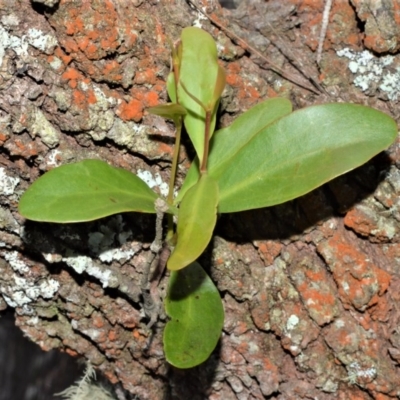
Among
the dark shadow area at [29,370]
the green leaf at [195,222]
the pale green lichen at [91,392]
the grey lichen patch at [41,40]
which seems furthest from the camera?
the dark shadow area at [29,370]

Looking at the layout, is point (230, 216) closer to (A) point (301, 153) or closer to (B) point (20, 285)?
(A) point (301, 153)

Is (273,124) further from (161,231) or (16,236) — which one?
(16,236)

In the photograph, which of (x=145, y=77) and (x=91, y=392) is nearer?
(x=145, y=77)

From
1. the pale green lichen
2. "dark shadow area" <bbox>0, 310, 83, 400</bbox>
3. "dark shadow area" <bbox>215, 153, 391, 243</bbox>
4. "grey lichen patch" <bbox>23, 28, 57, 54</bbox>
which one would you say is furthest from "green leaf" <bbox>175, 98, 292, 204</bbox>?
"dark shadow area" <bbox>0, 310, 83, 400</bbox>

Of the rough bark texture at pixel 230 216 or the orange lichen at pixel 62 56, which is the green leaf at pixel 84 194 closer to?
the rough bark texture at pixel 230 216

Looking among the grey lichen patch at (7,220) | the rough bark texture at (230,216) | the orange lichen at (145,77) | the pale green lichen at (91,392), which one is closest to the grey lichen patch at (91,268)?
the rough bark texture at (230,216)

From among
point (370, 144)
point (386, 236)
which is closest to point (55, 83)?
point (370, 144)

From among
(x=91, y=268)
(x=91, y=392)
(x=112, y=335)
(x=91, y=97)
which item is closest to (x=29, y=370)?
(x=91, y=392)
